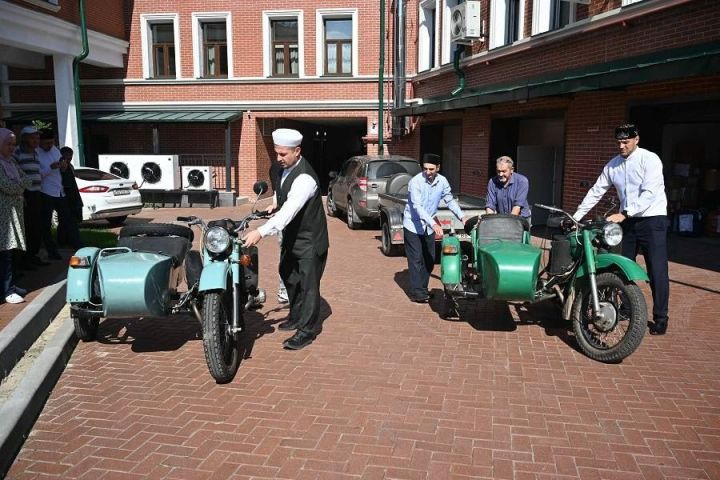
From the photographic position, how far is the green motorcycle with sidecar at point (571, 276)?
15.5 ft

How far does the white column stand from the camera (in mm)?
16891

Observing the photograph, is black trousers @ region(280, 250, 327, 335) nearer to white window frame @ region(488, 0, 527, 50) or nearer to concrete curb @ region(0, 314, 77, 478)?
concrete curb @ region(0, 314, 77, 478)

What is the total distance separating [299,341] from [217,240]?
4.02 ft

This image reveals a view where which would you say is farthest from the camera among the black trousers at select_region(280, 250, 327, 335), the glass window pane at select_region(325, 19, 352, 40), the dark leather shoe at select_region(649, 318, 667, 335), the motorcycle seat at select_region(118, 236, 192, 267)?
the glass window pane at select_region(325, 19, 352, 40)

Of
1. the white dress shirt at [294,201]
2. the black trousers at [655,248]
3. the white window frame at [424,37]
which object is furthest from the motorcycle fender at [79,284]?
the white window frame at [424,37]

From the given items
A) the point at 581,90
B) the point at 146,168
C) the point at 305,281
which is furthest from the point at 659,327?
the point at 146,168

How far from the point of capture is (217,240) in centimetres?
463

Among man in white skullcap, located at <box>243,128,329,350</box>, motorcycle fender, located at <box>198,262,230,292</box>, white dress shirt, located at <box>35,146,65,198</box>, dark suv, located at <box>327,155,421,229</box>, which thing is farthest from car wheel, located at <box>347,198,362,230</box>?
motorcycle fender, located at <box>198,262,230,292</box>

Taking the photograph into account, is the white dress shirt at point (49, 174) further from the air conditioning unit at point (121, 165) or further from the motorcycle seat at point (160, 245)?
the air conditioning unit at point (121, 165)

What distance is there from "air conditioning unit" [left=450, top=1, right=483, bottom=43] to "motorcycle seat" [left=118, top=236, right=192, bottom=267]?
1082 centimetres

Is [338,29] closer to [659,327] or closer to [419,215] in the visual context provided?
[419,215]

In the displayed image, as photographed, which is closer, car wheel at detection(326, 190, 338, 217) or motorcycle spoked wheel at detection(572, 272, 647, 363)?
motorcycle spoked wheel at detection(572, 272, 647, 363)

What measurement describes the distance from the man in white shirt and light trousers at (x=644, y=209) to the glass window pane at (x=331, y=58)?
50.8ft

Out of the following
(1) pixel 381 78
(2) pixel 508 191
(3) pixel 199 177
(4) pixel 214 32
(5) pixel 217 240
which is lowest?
(5) pixel 217 240
